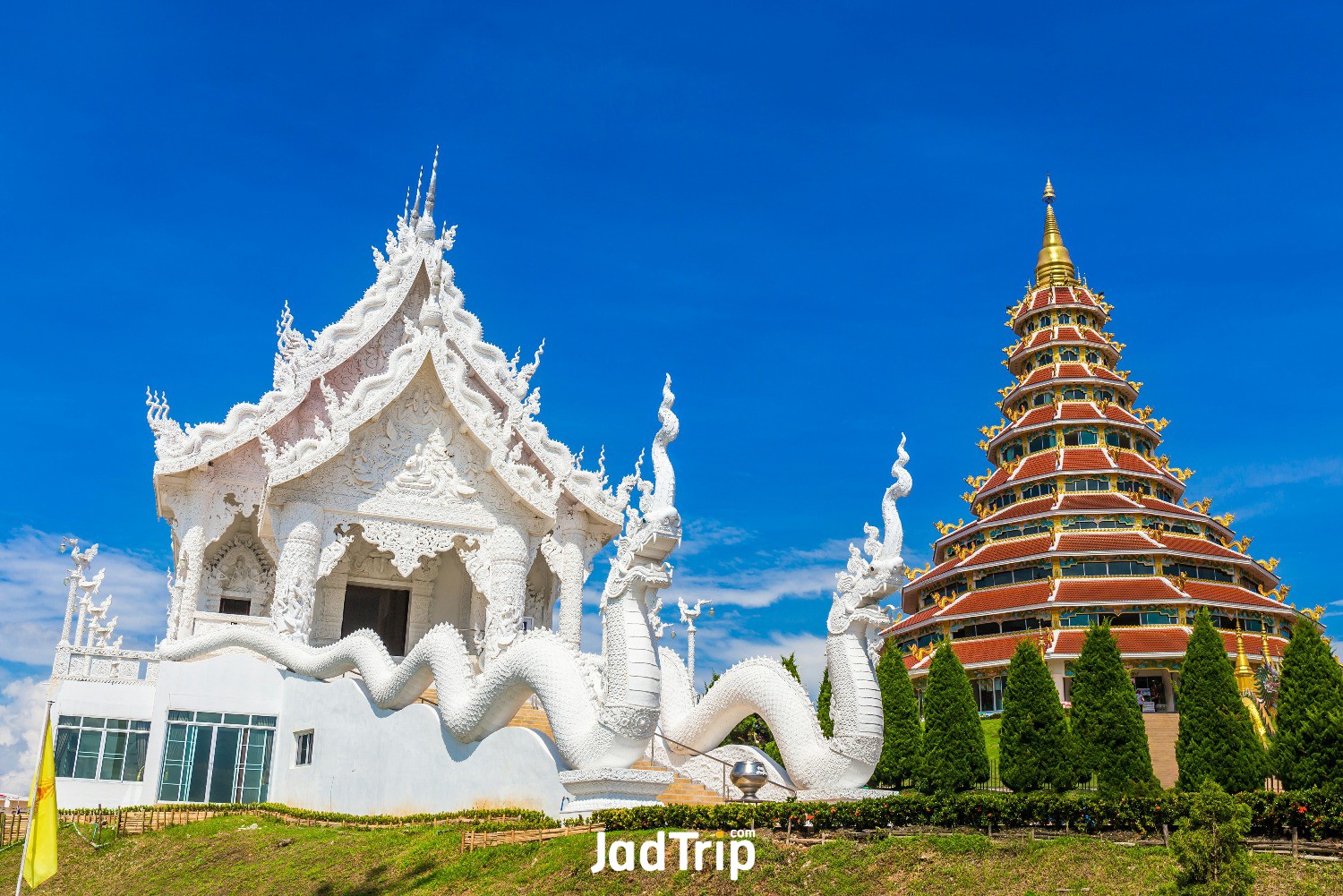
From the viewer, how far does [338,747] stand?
1666 centimetres

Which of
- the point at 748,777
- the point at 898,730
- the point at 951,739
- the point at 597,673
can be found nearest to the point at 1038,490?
the point at 898,730

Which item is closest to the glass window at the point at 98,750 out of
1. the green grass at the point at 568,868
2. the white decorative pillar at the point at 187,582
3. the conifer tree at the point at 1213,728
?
the green grass at the point at 568,868

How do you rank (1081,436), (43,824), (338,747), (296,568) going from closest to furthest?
(43,824)
(338,747)
(296,568)
(1081,436)

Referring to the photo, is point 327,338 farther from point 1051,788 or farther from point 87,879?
point 1051,788

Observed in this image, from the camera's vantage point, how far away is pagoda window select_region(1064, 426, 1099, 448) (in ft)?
112

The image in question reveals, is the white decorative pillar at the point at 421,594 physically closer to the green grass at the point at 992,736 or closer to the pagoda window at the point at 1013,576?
the green grass at the point at 992,736

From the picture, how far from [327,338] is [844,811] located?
15729 mm

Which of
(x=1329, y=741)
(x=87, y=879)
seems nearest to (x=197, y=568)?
(x=87, y=879)

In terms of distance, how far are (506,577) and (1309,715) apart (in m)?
12.7

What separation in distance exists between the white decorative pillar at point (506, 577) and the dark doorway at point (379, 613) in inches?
190

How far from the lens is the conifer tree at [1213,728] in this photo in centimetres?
1808

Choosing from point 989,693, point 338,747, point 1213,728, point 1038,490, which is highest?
point 1038,490

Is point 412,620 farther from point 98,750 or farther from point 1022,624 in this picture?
point 1022,624

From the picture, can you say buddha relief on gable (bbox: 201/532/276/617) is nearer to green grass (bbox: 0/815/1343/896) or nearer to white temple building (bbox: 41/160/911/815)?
white temple building (bbox: 41/160/911/815)
